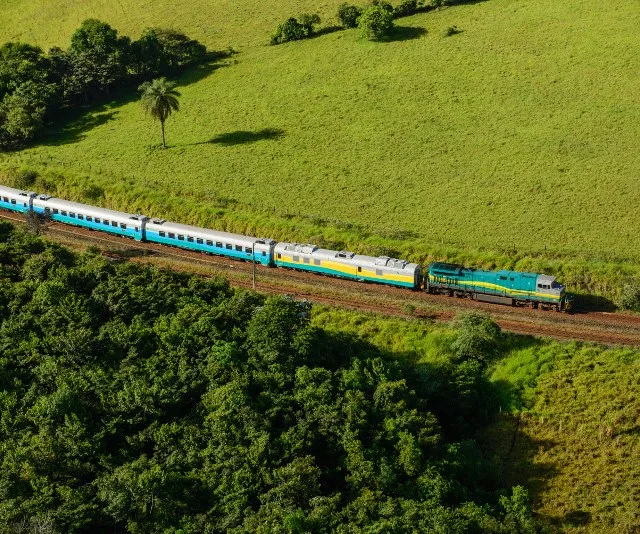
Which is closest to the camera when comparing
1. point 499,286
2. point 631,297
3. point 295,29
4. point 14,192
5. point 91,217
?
point 631,297

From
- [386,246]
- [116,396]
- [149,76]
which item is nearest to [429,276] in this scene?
[386,246]

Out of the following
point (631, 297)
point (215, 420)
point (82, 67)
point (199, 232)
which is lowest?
point (215, 420)

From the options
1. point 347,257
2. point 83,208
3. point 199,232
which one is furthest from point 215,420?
point 83,208

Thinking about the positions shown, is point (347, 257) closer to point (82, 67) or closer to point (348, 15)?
point (348, 15)

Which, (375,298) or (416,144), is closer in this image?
(375,298)

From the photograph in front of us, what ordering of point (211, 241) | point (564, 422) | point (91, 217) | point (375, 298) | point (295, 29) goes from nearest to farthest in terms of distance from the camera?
point (564, 422) → point (375, 298) → point (211, 241) → point (91, 217) → point (295, 29)

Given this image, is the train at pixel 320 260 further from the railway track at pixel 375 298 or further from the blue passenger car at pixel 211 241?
the railway track at pixel 375 298

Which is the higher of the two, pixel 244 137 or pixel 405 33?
pixel 405 33
